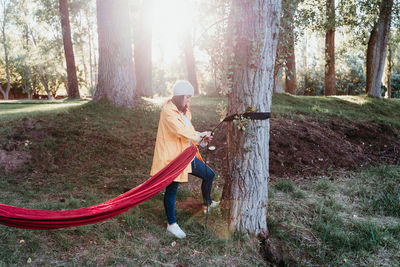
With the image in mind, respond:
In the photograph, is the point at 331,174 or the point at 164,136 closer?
the point at 164,136

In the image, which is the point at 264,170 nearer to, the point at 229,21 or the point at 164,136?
the point at 164,136

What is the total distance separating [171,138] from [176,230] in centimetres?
99

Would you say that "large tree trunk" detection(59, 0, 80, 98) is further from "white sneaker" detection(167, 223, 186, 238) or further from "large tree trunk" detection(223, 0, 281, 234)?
"large tree trunk" detection(223, 0, 281, 234)

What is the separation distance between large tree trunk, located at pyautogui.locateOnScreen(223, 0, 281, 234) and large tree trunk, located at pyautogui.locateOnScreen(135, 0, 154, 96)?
7943 millimetres

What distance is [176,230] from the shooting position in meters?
3.35

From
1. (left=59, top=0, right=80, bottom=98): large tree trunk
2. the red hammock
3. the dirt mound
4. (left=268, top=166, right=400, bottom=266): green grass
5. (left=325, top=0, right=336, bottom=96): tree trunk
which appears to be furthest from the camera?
(left=59, top=0, right=80, bottom=98): large tree trunk

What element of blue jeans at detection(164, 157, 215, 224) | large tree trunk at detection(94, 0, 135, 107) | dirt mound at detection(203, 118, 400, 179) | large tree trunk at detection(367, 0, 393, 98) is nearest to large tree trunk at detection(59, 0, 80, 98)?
large tree trunk at detection(94, 0, 135, 107)

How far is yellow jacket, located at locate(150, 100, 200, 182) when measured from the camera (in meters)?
3.10

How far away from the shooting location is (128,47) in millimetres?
7047

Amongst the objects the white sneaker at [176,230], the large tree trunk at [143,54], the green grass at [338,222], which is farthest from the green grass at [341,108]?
the white sneaker at [176,230]

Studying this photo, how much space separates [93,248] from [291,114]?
5.91 metres

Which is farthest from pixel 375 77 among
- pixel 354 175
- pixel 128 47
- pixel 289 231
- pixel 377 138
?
pixel 289 231

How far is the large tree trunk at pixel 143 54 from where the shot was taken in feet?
35.4

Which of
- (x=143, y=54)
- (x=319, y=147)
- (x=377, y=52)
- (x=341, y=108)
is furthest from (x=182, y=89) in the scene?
(x=377, y=52)
